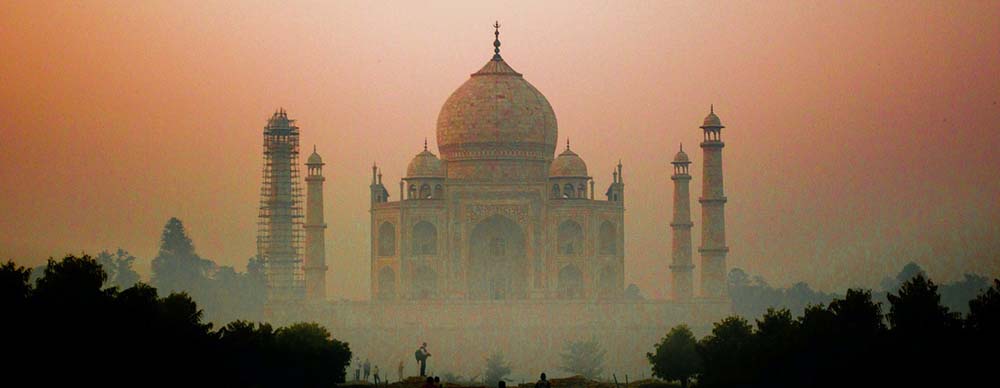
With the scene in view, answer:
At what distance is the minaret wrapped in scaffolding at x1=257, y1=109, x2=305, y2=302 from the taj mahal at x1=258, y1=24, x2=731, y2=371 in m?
0.03

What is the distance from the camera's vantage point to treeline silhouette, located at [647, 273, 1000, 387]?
34.4 m

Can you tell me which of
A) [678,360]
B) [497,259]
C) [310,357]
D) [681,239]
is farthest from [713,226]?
[310,357]

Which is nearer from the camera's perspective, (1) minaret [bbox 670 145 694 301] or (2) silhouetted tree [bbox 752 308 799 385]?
(2) silhouetted tree [bbox 752 308 799 385]

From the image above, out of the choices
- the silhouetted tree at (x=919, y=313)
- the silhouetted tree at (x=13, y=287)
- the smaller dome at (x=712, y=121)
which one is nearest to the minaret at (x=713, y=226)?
the smaller dome at (x=712, y=121)

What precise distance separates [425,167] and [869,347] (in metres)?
30.7

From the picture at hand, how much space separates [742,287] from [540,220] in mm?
27086

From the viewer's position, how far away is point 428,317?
62.1 m

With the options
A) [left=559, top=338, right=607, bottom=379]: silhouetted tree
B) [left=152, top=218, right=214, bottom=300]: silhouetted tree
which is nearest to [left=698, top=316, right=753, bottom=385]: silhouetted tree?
[left=559, top=338, right=607, bottom=379]: silhouetted tree

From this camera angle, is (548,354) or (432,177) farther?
(432,177)

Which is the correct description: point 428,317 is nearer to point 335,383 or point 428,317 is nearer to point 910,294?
point 335,383

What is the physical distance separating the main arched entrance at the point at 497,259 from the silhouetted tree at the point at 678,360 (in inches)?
738

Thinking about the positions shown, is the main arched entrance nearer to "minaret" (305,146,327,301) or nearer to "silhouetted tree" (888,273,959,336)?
"minaret" (305,146,327,301)

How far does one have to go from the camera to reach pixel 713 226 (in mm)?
64125

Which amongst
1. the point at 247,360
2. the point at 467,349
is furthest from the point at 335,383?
the point at 467,349
